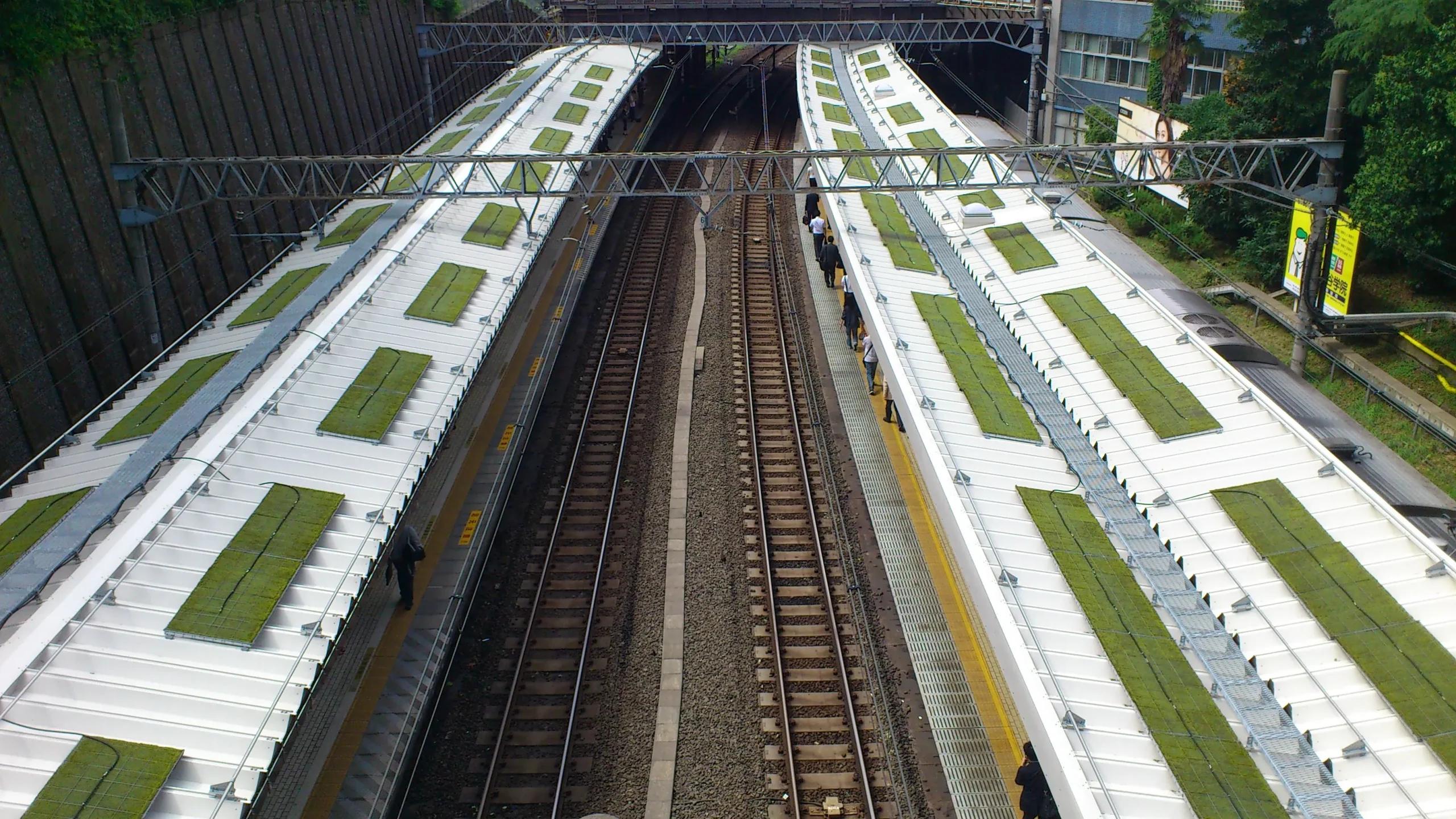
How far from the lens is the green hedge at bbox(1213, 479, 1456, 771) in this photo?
11.0 metres

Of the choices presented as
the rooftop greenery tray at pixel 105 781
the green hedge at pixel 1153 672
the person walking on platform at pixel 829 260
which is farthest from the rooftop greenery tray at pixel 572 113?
the rooftop greenery tray at pixel 105 781

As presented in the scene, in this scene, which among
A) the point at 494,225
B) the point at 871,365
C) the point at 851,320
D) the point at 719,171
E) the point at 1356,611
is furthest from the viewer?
the point at 494,225

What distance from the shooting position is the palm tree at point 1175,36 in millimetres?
32375

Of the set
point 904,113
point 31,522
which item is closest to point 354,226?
point 31,522

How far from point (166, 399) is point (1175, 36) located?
30326mm

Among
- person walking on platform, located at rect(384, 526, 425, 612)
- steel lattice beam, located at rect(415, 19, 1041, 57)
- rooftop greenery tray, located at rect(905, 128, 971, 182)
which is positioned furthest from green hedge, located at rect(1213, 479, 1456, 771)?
steel lattice beam, located at rect(415, 19, 1041, 57)

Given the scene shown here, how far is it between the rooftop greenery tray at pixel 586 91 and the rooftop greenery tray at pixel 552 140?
4949 mm

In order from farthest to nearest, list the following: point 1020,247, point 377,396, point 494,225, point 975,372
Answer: point 494,225
point 1020,247
point 975,372
point 377,396

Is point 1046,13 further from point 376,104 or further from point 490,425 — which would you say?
point 490,425

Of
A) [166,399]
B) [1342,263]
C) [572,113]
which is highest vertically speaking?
[572,113]

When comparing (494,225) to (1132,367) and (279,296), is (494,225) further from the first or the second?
(1132,367)

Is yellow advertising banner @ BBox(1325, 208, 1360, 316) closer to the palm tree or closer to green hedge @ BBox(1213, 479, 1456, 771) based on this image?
green hedge @ BBox(1213, 479, 1456, 771)

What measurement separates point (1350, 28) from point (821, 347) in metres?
13.6

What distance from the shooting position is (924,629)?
1558 centimetres
